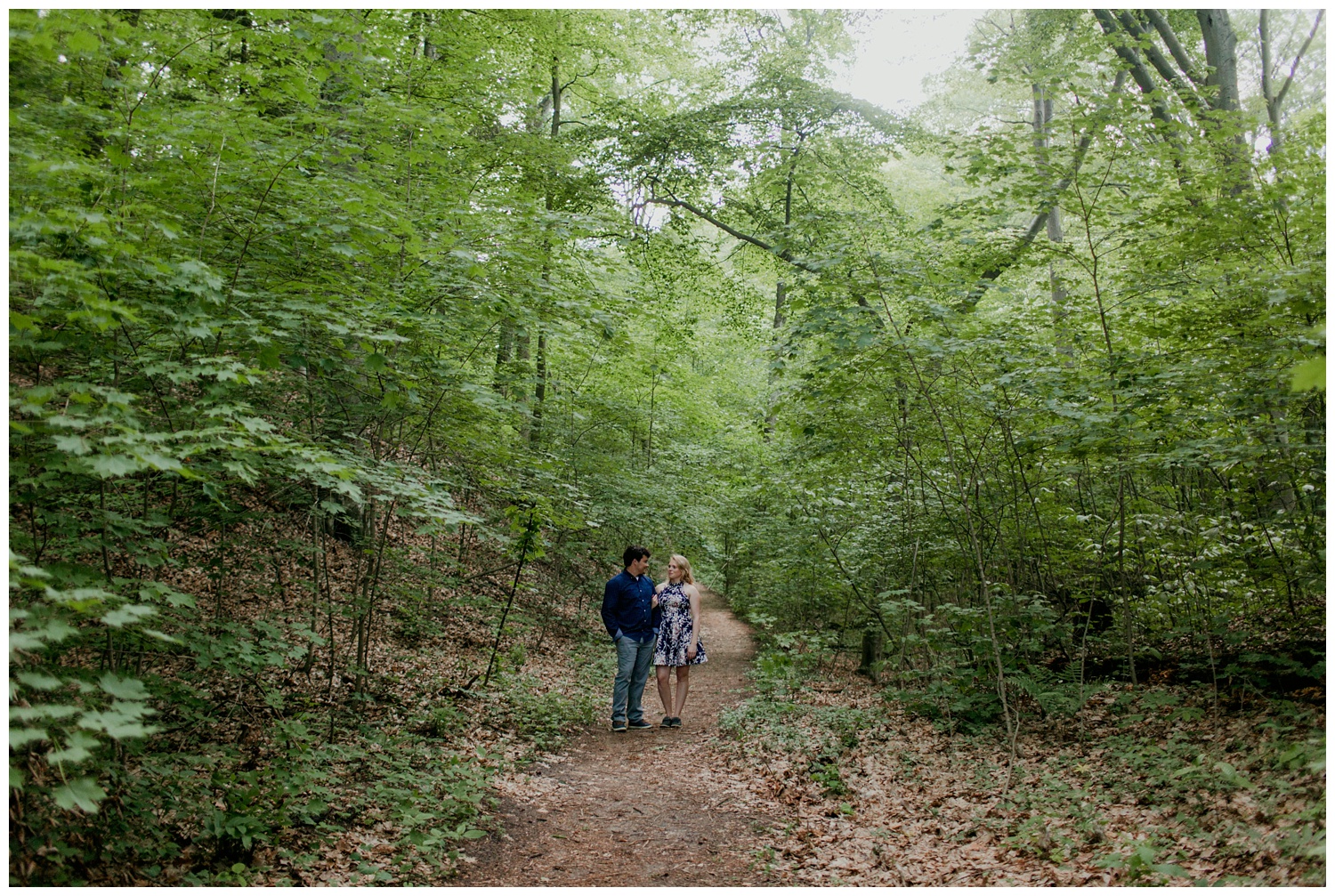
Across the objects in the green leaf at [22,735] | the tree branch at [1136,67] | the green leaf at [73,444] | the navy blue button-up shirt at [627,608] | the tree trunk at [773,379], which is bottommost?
the navy blue button-up shirt at [627,608]

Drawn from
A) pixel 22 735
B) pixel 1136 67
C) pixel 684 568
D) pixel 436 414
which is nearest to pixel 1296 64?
pixel 1136 67

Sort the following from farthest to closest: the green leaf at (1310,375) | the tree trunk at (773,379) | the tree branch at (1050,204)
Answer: the tree trunk at (773,379) < the tree branch at (1050,204) < the green leaf at (1310,375)

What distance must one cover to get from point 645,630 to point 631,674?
51cm

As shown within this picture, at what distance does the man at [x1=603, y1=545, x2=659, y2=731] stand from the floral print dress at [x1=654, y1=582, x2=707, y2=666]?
128mm

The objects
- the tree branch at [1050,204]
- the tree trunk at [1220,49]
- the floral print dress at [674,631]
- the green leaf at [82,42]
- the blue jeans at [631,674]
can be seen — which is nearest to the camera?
the green leaf at [82,42]

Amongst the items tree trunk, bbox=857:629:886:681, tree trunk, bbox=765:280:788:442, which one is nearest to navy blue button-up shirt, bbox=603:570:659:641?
tree trunk, bbox=765:280:788:442

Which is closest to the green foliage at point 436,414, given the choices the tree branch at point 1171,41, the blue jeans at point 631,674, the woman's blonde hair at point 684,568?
the blue jeans at point 631,674

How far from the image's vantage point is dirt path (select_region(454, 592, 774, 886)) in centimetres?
416

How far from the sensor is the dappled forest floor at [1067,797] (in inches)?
142

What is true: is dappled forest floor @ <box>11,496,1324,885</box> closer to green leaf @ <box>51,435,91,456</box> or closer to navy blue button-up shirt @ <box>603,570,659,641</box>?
navy blue button-up shirt @ <box>603,570,659,641</box>

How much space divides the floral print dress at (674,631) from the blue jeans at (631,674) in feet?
0.45

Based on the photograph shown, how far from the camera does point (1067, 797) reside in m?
4.79

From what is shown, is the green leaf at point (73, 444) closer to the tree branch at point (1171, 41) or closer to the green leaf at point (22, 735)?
the green leaf at point (22, 735)

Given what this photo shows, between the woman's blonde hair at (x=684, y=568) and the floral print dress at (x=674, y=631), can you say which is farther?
the woman's blonde hair at (x=684, y=568)
